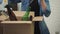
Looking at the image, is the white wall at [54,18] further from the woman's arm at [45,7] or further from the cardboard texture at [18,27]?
the cardboard texture at [18,27]

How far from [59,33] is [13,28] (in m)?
1.52

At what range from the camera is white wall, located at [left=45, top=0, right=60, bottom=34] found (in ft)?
7.91

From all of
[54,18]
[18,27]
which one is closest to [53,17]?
[54,18]

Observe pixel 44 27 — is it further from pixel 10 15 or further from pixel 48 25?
pixel 10 15

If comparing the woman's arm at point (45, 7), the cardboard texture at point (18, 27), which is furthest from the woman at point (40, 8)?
the cardboard texture at point (18, 27)

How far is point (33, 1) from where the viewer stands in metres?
2.32

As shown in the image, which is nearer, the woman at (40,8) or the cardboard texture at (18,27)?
the cardboard texture at (18,27)

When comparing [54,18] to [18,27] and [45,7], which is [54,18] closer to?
[45,7]

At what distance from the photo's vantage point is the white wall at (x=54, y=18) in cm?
241

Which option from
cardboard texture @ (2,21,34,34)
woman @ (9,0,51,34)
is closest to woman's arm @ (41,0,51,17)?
woman @ (9,0,51,34)

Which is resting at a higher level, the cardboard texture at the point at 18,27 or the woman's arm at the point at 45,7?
the woman's arm at the point at 45,7

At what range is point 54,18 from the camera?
7.98 feet

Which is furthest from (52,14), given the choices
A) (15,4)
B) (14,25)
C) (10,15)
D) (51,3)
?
(14,25)

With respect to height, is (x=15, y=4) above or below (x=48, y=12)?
above
